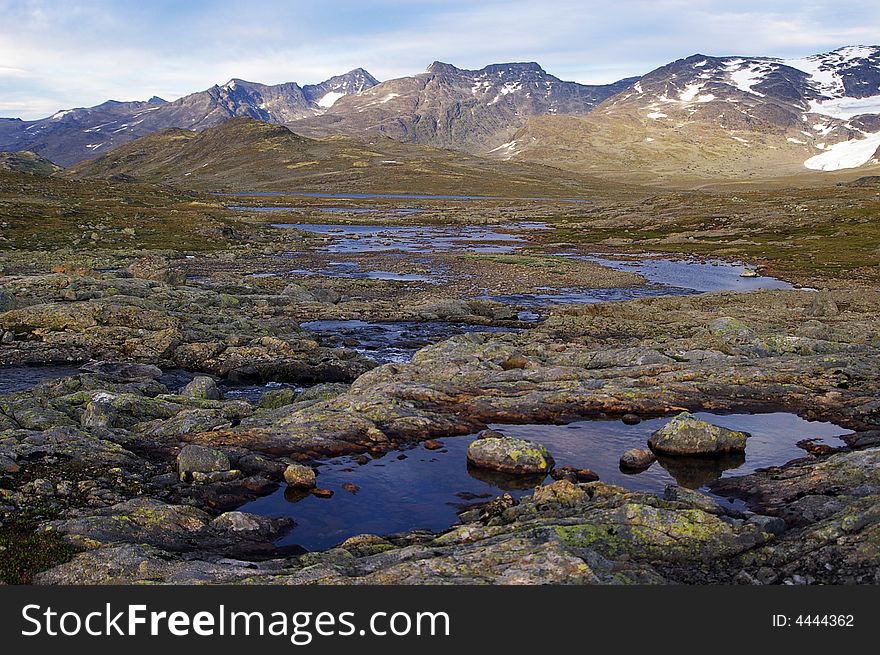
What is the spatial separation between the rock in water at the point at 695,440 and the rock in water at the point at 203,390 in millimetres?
20911

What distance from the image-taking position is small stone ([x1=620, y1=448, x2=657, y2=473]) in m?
24.0

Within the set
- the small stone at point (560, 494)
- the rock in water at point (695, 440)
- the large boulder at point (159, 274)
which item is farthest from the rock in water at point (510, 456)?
the large boulder at point (159, 274)

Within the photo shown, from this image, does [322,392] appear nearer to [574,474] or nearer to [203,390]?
[203,390]

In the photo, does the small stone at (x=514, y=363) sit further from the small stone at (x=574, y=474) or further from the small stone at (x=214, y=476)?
the small stone at (x=214, y=476)

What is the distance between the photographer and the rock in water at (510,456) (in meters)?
23.6

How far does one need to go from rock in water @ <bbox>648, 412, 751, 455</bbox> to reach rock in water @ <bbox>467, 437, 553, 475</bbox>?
4.43m

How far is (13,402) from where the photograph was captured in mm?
28688

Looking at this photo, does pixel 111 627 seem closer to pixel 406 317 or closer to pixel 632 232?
pixel 406 317

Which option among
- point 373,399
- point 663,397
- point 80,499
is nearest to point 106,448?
point 80,499

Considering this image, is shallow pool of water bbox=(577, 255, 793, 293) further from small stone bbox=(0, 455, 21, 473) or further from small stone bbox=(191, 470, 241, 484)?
small stone bbox=(0, 455, 21, 473)

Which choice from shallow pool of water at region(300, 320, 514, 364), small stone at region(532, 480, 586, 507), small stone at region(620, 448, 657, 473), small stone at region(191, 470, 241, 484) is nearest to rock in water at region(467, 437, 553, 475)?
small stone at region(620, 448, 657, 473)

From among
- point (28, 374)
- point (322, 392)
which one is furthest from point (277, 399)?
point (28, 374)

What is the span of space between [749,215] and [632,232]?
98.8 ft

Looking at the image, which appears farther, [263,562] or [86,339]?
[86,339]
